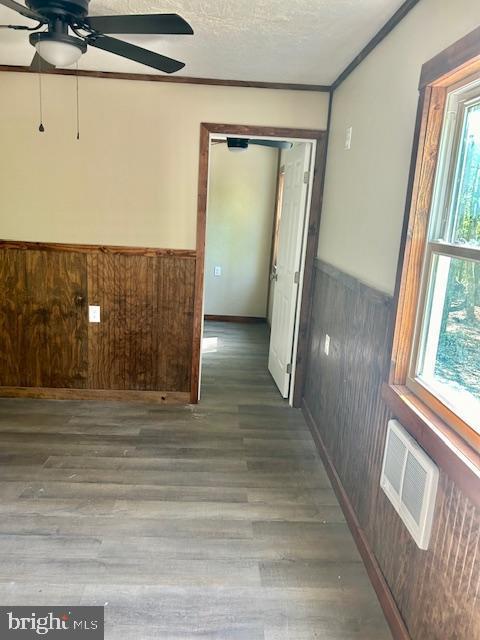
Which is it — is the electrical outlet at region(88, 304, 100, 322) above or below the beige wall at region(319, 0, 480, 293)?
below

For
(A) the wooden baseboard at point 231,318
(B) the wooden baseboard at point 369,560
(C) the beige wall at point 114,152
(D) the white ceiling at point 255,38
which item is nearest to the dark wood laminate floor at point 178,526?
(B) the wooden baseboard at point 369,560

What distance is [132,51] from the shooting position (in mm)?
2049

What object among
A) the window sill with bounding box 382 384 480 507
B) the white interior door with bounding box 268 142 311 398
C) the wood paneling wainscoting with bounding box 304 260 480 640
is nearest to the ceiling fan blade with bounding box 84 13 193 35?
the wood paneling wainscoting with bounding box 304 260 480 640

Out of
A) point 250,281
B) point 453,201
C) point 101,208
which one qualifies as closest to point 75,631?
point 453,201

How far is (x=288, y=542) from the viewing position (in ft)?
7.09

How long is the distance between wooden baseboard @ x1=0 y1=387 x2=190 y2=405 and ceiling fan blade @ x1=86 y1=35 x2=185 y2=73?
2336mm

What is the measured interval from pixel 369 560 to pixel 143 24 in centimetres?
239

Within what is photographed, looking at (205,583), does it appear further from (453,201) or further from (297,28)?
(297,28)

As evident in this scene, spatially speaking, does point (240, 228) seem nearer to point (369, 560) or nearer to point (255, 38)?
point (255, 38)

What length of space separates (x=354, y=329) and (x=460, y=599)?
1.36 meters

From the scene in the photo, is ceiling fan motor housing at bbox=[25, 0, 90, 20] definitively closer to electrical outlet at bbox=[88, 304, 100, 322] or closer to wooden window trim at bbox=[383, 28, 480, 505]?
wooden window trim at bbox=[383, 28, 480, 505]

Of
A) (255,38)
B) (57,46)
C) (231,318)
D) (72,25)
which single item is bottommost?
(231,318)

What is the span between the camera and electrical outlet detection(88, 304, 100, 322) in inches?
139

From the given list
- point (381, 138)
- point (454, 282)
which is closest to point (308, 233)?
point (381, 138)
